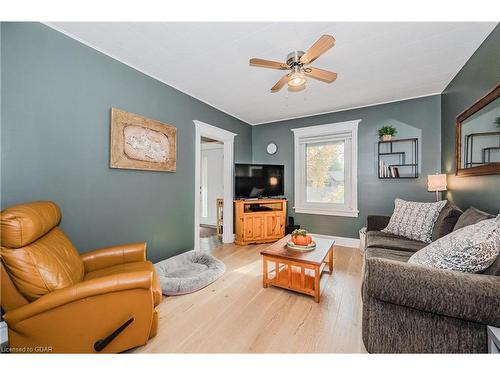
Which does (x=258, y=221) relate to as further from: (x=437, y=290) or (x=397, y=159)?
(x=437, y=290)

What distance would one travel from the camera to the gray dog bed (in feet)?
6.71

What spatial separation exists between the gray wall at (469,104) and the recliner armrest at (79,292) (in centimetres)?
279

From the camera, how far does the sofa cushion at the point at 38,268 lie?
1093 mm

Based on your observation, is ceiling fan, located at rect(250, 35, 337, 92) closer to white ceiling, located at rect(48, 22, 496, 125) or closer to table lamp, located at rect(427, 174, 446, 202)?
white ceiling, located at rect(48, 22, 496, 125)

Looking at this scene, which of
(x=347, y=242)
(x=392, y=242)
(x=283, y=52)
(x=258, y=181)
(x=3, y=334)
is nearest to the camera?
(x=3, y=334)

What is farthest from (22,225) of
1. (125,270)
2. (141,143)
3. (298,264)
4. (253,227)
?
(253,227)

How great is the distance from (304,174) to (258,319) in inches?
118

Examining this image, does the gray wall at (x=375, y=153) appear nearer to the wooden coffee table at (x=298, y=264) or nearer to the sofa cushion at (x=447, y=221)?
the sofa cushion at (x=447, y=221)

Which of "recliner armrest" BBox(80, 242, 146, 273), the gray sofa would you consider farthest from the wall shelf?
"recliner armrest" BBox(80, 242, 146, 273)

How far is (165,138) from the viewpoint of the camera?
2631 millimetres

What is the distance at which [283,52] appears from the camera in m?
2.06

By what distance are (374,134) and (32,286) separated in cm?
437
